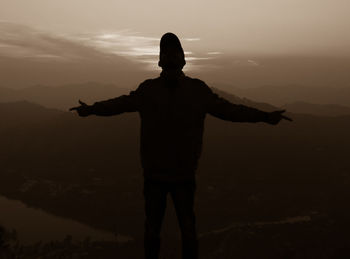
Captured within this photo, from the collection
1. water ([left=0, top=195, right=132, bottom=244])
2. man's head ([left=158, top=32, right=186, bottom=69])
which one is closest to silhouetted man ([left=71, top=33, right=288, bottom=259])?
man's head ([left=158, top=32, right=186, bottom=69])

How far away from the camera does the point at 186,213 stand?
5242 millimetres

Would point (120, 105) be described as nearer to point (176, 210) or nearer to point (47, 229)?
point (176, 210)

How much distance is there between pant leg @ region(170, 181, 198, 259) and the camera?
5156mm

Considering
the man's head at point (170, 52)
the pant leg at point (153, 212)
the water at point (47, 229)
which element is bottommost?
the water at point (47, 229)

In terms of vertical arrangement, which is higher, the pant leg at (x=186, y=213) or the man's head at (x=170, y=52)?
the man's head at (x=170, y=52)

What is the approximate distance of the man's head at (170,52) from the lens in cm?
513

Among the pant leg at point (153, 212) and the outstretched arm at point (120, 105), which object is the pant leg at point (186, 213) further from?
the outstretched arm at point (120, 105)

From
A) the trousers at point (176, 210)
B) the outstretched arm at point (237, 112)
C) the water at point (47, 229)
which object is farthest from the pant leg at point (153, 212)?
the water at point (47, 229)

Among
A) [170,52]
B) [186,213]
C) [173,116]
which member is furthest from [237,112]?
[186,213]

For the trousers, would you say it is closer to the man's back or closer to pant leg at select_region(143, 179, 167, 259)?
pant leg at select_region(143, 179, 167, 259)

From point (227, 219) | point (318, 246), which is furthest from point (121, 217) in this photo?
point (318, 246)

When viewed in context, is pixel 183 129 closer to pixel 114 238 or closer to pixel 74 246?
pixel 74 246

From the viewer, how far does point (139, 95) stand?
16.9ft

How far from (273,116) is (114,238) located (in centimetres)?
17792
